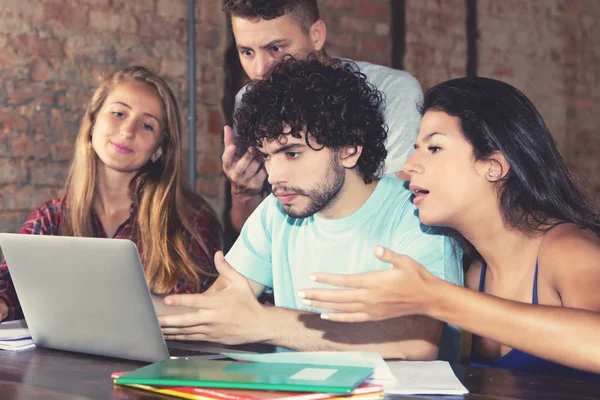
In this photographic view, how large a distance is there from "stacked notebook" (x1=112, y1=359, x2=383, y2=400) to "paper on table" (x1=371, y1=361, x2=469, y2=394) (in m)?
0.06

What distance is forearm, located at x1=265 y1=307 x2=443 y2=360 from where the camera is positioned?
5.08ft

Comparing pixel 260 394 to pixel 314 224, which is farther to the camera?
pixel 314 224

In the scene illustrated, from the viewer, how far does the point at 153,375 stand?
1.17 metres

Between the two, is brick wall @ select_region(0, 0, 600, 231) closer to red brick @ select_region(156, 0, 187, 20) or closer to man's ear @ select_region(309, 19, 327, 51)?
red brick @ select_region(156, 0, 187, 20)

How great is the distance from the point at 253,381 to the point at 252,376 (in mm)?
37

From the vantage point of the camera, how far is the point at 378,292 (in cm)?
127

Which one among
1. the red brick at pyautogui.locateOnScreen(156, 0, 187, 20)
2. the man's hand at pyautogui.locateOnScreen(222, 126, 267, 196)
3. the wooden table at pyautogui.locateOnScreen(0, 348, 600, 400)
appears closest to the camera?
the wooden table at pyautogui.locateOnScreen(0, 348, 600, 400)

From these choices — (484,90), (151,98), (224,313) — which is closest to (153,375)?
(224,313)

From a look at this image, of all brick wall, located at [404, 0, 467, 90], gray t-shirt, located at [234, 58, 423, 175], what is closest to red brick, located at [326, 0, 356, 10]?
brick wall, located at [404, 0, 467, 90]

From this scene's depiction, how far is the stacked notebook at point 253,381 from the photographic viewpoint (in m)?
1.07

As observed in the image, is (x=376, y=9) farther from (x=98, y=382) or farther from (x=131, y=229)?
(x=98, y=382)

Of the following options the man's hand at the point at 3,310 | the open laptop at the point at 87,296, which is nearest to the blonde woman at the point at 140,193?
the man's hand at the point at 3,310

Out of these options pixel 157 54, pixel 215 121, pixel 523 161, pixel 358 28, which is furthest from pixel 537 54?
pixel 523 161

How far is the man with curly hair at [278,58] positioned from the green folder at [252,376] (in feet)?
3.42
